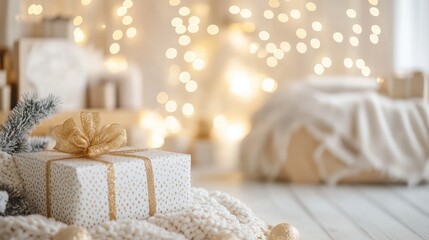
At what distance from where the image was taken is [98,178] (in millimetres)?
1365

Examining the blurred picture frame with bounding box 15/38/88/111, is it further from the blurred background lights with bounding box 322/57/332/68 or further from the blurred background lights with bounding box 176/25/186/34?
the blurred background lights with bounding box 322/57/332/68

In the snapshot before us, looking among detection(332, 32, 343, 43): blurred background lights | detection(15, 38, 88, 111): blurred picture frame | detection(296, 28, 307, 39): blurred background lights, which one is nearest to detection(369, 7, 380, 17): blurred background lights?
detection(332, 32, 343, 43): blurred background lights

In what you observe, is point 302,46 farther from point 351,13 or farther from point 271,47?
point 351,13

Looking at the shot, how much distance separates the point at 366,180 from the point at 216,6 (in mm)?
1895

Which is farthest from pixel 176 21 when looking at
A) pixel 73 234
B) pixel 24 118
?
pixel 73 234

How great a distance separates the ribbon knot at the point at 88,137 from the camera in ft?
4.84

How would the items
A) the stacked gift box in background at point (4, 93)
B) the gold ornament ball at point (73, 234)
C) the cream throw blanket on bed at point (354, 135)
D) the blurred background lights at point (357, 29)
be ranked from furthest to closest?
the blurred background lights at point (357, 29), the stacked gift box in background at point (4, 93), the cream throw blanket on bed at point (354, 135), the gold ornament ball at point (73, 234)

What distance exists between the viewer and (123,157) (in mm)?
1475

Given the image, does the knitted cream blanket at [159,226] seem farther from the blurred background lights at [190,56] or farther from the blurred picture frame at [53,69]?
the blurred background lights at [190,56]

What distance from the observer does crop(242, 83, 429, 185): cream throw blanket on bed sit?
110 inches

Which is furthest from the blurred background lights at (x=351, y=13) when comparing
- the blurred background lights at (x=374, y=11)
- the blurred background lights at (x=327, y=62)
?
the blurred background lights at (x=327, y=62)

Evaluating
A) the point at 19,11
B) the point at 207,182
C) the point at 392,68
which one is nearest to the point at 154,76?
the point at 19,11

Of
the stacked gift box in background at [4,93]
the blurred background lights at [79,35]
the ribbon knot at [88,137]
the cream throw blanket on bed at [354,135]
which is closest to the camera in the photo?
the ribbon knot at [88,137]

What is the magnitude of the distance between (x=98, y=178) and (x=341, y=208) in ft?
3.92
